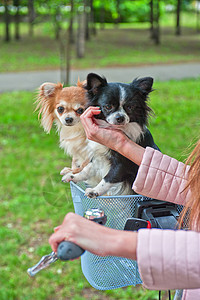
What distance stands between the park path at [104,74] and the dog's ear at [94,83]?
7.38 meters

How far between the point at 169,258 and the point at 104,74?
31.4 ft

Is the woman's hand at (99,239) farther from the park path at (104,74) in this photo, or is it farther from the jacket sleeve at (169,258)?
the park path at (104,74)

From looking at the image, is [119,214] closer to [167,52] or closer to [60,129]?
[60,129]

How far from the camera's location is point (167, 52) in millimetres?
18438

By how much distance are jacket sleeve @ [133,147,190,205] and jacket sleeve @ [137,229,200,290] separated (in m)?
0.39

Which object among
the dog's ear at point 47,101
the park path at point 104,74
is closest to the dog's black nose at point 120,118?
the dog's ear at point 47,101

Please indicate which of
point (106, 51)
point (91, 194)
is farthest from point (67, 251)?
point (106, 51)

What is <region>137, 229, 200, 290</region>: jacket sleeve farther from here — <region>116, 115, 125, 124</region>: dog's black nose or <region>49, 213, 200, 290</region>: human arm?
<region>116, 115, 125, 124</region>: dog's black nose

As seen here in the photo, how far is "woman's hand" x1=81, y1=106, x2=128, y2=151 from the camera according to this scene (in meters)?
1.44

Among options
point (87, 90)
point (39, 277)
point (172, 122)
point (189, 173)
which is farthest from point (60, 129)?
point (172, 122)

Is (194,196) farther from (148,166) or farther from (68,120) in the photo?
(68,120)

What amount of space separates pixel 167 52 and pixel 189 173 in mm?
17871

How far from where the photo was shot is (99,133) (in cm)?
148

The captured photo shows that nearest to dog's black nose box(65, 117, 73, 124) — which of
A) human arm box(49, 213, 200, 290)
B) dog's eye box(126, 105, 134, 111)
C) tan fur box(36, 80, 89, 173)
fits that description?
tan fur box(36, 80, 89, 173)
